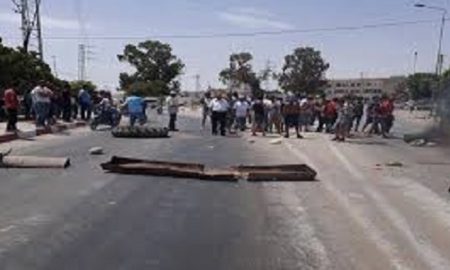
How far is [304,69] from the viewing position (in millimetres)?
123000

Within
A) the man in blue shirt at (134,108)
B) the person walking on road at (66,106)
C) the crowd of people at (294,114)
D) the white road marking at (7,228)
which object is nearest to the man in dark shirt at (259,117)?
the crowd of people at (294,114)

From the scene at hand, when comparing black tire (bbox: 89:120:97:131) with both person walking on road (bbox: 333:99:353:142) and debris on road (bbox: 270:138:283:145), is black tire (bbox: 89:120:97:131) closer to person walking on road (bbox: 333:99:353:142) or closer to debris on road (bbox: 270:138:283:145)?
debris on road (bbox: 270:138:283:145)

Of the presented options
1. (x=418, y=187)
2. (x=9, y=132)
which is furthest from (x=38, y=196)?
(x=9, y=132)

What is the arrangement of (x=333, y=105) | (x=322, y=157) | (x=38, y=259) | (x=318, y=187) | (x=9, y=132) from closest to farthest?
(x=38, y=259) → (x=318, y=187) → (x=322, y=157) → (x=9, y=132) → (x=333, y=105)

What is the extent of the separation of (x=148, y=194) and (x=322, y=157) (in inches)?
353

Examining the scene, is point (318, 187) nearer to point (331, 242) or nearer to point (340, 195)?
point (340, 195)

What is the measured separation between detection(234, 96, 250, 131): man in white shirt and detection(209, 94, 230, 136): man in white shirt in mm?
2185

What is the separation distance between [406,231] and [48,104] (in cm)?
2276

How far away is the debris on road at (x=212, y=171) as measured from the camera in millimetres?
15305

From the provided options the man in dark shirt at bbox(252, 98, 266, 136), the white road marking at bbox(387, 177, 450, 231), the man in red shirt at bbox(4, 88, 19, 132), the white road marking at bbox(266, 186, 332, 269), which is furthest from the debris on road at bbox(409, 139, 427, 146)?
the white road marking at bbox(266, 186, 332, 269)

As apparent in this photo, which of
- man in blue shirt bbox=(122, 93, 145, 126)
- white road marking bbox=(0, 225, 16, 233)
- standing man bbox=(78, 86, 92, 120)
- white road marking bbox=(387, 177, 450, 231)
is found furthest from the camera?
standing man bbox=(78, 86, 92, 120)

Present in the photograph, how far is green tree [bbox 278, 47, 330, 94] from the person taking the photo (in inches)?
4825

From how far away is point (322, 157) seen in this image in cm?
2133

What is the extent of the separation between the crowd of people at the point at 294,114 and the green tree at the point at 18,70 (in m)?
9.83
